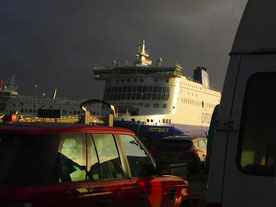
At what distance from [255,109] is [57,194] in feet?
5.92

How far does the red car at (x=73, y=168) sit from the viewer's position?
3303mm

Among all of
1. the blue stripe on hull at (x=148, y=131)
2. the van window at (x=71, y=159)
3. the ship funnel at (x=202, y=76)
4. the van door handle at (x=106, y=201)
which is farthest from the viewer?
the ship funnel at (x=202, y=76)

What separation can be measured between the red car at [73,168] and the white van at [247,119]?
4.54ft

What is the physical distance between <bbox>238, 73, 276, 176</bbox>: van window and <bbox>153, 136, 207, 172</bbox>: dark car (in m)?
10.7

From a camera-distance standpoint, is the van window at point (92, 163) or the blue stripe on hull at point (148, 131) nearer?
the van window at point (92, 163)

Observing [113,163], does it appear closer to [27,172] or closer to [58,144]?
[58,144]

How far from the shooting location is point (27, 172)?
3318 mm

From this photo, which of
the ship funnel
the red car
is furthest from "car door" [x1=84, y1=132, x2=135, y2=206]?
the ship funnel

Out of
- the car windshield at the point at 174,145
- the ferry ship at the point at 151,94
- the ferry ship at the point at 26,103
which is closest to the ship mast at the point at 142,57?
the ferry ship at the point at 151,94

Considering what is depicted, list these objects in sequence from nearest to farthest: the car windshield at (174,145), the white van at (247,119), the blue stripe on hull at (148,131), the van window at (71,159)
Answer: the white van at (247,119) → the van window at (71,159) → the car windshield at (174,145) → the blue stripe on hull at (148,131)

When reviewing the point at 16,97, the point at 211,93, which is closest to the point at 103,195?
the point at 211,93

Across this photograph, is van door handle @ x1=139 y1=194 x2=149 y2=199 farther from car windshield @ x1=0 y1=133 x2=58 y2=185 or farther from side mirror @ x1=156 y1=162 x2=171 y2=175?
car windshield @ x1=0 y1=133 x2=58 y2=185

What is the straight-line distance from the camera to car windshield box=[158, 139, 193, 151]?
13.8m

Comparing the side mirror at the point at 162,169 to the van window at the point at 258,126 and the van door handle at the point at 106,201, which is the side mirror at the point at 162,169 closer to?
the van door handle at the point at 106,201
